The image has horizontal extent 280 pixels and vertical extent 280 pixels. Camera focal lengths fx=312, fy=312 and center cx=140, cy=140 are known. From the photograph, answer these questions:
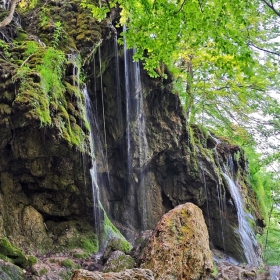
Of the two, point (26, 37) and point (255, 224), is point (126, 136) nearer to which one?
point (26, 37)

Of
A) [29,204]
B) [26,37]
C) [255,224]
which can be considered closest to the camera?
[29,204]

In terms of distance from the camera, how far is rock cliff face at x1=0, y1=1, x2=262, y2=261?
22.1 ft

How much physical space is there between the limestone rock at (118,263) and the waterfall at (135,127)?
5755 mm

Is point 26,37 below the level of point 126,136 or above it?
above

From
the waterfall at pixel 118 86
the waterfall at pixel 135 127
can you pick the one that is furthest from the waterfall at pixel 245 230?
the waterfall at pixel 118 86

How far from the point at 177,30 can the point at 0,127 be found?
3.96m

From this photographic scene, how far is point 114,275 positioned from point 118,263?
209 centimetres

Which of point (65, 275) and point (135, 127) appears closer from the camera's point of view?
point (65, 275)

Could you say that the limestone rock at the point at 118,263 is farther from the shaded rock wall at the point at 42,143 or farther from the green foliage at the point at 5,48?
the green foliage at the point at 5,48

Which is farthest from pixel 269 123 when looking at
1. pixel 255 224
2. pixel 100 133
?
pixel 100 133

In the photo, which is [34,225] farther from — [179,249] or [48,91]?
[179,249]

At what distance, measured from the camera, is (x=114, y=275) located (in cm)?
393

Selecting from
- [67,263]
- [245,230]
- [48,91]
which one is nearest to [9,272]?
[67,263]

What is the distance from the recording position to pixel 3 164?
23.3 feet
